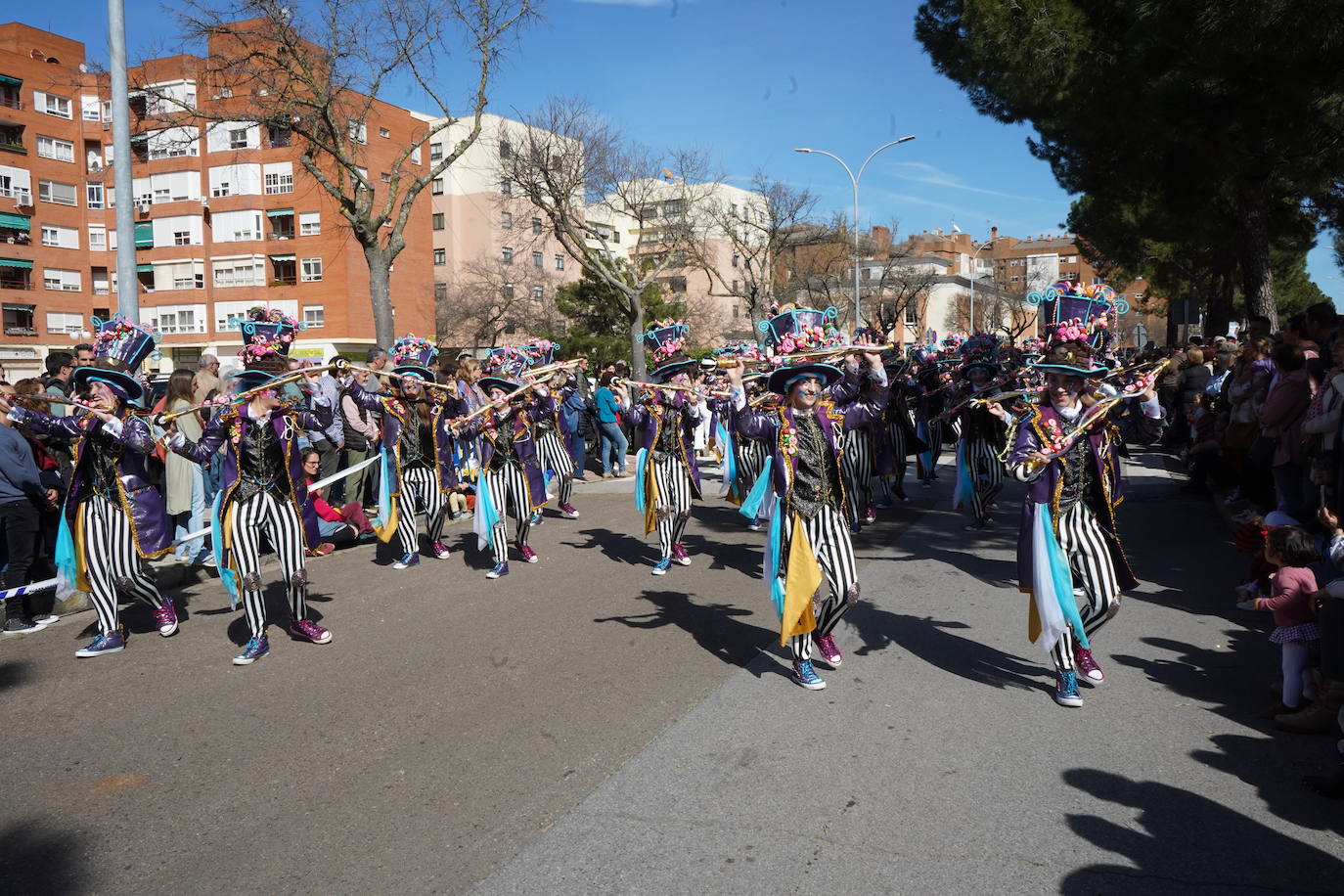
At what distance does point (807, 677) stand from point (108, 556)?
4833mm

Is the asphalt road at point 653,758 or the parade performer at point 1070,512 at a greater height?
the parade performer at point 1070,512

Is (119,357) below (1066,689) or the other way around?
the other way around

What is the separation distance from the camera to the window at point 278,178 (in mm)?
46469

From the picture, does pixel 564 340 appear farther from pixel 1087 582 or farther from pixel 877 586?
pixel 1087 582

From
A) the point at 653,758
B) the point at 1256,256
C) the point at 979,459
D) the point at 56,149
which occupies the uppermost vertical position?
the point at 56,149

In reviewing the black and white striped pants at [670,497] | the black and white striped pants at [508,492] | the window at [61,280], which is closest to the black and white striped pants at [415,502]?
the black and white striped pants at [508,492]

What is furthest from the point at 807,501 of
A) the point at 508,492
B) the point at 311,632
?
the point at 508,492

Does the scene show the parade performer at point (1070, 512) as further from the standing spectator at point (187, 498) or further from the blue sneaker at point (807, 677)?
the standing spectator at point (187, 498)

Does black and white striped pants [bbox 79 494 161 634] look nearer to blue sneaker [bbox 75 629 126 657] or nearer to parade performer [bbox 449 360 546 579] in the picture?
blue sneaker [bbox 75 629 126 657]

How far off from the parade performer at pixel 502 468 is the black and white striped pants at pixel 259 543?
7.87ft

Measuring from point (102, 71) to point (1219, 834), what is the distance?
17.3m

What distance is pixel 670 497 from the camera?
8.91 m

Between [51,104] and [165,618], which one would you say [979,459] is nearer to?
[165,618]

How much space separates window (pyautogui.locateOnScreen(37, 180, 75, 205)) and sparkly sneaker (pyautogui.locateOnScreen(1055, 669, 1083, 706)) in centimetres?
5412
